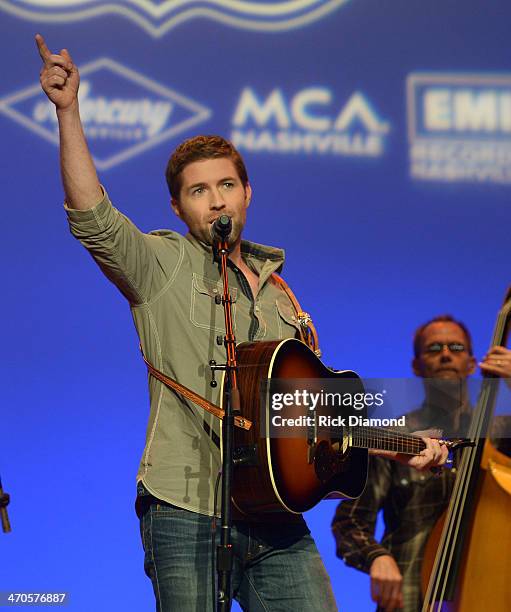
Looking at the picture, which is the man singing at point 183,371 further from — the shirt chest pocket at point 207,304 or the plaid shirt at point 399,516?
the plaid shirt at point 399,516

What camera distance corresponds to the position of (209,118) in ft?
13.8

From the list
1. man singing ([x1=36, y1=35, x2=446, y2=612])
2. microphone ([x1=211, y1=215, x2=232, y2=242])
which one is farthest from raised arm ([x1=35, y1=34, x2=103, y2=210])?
microphone ([x1=211, y1=215, x2=232, y2=242])

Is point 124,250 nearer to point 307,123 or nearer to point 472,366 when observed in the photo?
point 472,366

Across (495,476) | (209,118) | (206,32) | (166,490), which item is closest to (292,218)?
(209,118)

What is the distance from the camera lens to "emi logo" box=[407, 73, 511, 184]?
4.31 meters

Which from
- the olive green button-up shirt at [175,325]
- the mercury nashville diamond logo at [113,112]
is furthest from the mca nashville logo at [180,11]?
the olive green button-up shirt at [175,325]

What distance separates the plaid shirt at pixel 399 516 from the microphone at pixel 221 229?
1.33 m

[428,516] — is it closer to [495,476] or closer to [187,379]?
[495,476]

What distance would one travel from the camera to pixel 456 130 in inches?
170

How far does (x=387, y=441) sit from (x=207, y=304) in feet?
2.04

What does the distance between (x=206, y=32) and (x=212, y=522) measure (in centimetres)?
266

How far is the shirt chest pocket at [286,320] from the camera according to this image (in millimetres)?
2566

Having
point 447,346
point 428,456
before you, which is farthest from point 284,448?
point 447,346

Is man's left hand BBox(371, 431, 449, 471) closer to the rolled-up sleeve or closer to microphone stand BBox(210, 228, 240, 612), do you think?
microphone stand BBox(210, 228, 240, 612)
